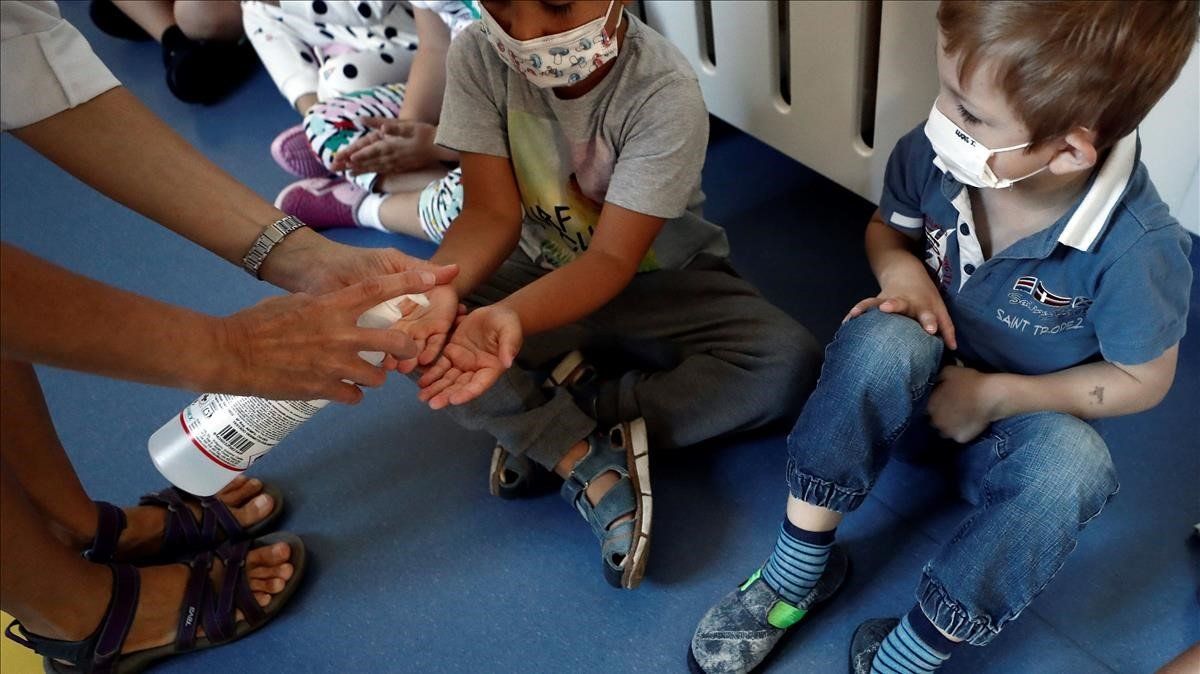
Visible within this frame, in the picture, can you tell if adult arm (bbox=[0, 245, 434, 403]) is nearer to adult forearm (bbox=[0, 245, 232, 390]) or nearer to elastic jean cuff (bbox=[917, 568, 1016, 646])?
adult forearm (bbox=[0, 245, 232, 390])

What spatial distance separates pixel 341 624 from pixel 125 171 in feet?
1.72

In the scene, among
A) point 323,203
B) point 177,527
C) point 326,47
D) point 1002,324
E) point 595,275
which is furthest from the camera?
point 326,47

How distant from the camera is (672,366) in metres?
1.10

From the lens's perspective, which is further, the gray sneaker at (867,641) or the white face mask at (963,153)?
the gray sneaker at (867,641)

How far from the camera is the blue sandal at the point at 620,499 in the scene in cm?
92

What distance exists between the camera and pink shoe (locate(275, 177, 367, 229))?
1467 millimetres

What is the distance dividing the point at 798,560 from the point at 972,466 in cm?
19

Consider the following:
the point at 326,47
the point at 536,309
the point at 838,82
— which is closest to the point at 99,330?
the point at 536,309

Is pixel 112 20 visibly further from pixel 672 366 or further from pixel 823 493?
pixel 823 493

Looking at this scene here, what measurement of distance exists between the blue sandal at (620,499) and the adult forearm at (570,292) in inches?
6.7

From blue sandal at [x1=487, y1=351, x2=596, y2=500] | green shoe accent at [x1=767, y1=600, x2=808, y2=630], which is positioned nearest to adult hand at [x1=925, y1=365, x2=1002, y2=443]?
green shoe accent at [x1=767, y1=600, x2=808, y2=630]

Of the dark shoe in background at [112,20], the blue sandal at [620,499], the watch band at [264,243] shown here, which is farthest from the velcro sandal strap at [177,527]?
the dark shoe in background at [112,20]

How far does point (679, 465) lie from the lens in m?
1.06

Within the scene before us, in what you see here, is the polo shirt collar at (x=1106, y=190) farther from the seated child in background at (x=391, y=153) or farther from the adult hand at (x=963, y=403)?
the seated child in background at (x=391, y=153)
